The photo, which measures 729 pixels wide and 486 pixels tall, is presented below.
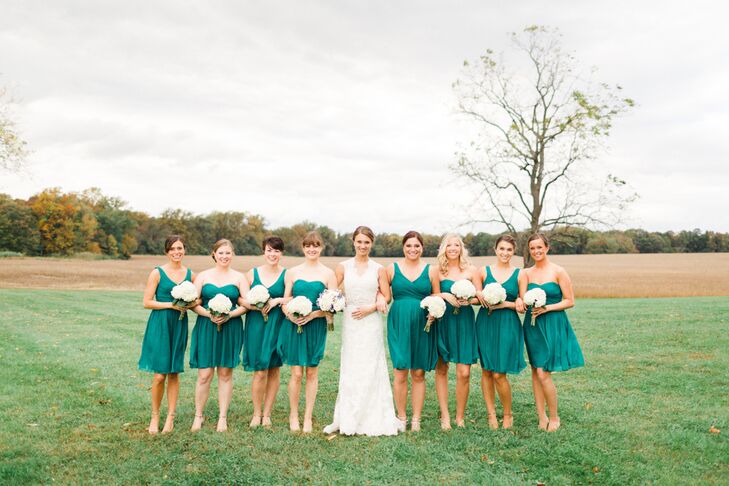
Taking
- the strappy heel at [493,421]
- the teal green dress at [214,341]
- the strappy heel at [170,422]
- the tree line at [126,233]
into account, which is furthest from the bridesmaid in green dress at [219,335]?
the tree line at [126,233]

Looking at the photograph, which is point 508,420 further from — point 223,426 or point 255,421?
point 223,426

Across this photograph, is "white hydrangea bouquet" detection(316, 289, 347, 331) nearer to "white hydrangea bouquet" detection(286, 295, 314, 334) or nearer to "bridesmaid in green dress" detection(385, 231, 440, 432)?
"white hydrangea bouquet" detection(286, 295, 314, 334)

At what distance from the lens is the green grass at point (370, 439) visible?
6.01 m

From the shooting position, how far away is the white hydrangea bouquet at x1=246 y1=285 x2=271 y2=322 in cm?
709

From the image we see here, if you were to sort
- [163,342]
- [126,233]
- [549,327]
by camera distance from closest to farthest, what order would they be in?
[163,342], [549,327], [126,233]

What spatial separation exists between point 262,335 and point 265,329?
86 mm

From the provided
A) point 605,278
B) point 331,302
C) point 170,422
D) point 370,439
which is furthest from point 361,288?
point 605,278

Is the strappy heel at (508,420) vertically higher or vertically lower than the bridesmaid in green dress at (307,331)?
lower

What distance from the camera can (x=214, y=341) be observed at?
735cm

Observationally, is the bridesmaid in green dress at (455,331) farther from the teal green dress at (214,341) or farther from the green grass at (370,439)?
the teal green dress at (214,341)

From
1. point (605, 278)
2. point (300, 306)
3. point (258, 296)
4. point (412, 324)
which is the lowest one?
point (605, 278)

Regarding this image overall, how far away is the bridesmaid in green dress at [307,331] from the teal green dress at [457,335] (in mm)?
1519

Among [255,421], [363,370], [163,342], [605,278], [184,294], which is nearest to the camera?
[184,294]

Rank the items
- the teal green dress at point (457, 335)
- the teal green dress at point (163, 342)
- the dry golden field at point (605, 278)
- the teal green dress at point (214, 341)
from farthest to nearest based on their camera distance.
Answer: the dry golden field at point (605, 278) < the teal green dress at point (457, 335) < the teal green dress at point (214, 341) < the teal green dress at point (163, 342)
